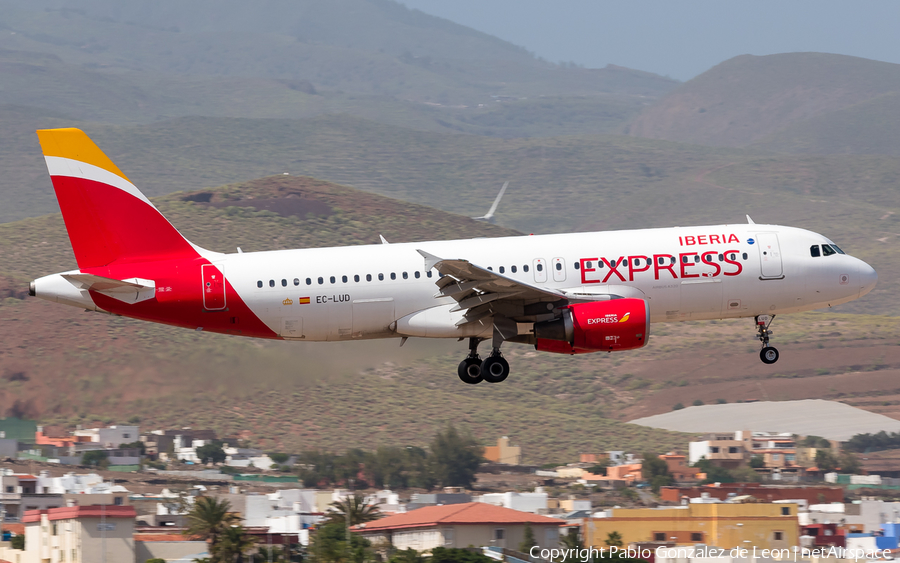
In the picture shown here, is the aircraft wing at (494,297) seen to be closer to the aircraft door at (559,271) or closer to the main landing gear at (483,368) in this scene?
the aircraft door at (559,271)

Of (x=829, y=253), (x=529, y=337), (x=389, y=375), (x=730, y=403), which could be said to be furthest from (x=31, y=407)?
(x=730, y=403)

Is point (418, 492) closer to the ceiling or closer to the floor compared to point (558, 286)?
closer to the floor

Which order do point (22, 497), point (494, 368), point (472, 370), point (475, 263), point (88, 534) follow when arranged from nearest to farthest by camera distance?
point (475, 263)
point (494, 368)
point (472, 370)
point (88, 534)
point (22, 497)

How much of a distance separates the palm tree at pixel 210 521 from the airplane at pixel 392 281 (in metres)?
47.8

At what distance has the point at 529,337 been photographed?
38250 millimetres

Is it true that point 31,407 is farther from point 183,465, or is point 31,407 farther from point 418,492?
point 418,492

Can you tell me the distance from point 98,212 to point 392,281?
9746mm

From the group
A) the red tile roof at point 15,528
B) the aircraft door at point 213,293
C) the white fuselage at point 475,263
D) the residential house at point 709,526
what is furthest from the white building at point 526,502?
the aircraft door at point 213,293

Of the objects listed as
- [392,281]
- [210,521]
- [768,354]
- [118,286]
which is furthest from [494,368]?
[210,521]

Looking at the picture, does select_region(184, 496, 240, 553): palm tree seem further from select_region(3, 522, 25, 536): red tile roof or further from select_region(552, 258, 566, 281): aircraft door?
select_region(552, 258, 566, 281): aircraft door

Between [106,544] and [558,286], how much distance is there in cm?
4811

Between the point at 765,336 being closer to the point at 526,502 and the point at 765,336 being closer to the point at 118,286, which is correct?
the point at 118,286

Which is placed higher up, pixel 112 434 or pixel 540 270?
pixel 540 270

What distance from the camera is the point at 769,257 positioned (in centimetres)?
3872
